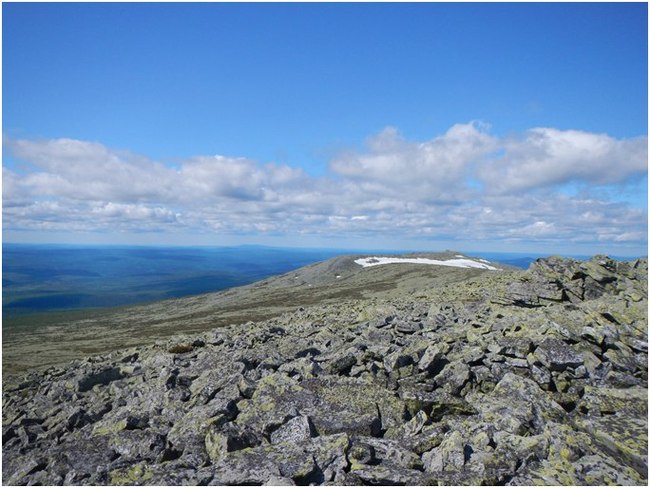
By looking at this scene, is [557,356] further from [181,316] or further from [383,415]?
[181,316]

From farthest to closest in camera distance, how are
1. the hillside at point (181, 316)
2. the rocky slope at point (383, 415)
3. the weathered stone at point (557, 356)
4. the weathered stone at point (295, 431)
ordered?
the hillside at point (181, 316)
the weathered stone at point (557, 356)
the weathered stone at point (295, 431)
the rocky slope at point (383, 415)

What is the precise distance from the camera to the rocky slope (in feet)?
35.8

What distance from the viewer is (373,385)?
640 inches

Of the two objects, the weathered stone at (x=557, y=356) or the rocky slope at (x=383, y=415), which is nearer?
the rocky slope at (x=383, y=415)

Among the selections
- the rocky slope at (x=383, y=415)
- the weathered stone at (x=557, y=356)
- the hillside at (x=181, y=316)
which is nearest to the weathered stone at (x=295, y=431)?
the rocky slope at (x=383, y=415)

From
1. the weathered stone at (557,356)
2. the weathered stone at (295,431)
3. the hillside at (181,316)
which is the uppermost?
the weathered stone at (557,356)

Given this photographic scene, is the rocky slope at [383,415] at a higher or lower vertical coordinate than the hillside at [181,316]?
higher

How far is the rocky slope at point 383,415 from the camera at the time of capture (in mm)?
10922

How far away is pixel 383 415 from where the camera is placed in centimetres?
1440

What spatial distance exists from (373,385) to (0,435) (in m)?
17.6

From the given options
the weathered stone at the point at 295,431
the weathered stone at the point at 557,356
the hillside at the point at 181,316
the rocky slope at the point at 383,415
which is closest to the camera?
the rocky slope at the point at 383,415

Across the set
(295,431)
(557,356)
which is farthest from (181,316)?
(557,356)

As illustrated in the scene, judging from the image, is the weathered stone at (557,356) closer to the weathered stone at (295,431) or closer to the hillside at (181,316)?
the weathered stone at (295,431)

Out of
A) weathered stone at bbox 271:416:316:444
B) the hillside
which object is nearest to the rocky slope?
weathered stone at bbox 271:416:316:444
